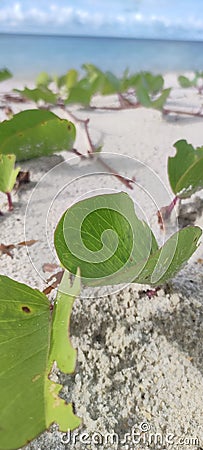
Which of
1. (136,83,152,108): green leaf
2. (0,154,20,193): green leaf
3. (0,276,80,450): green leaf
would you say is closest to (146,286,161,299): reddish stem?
(0,276,80,450): green leaf

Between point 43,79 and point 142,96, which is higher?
point 43,79

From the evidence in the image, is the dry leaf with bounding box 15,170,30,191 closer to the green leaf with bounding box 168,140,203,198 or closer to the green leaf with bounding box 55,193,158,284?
the green leaf with bounding box 168,140,203,198

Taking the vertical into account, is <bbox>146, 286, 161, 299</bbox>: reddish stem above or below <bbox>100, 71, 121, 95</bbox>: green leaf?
below

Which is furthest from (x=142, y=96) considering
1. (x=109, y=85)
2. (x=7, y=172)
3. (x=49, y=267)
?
(x=49, y=267)

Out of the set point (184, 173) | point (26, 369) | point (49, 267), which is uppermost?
point (184, 173)

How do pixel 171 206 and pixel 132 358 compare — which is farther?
pixel 171 206

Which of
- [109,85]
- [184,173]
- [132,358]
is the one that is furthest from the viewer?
[109,85]

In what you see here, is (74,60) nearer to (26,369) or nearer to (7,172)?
(7,172)

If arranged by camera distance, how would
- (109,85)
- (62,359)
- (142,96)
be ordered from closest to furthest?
1. (62,359)
2. (142,96)
3. (109,85)
